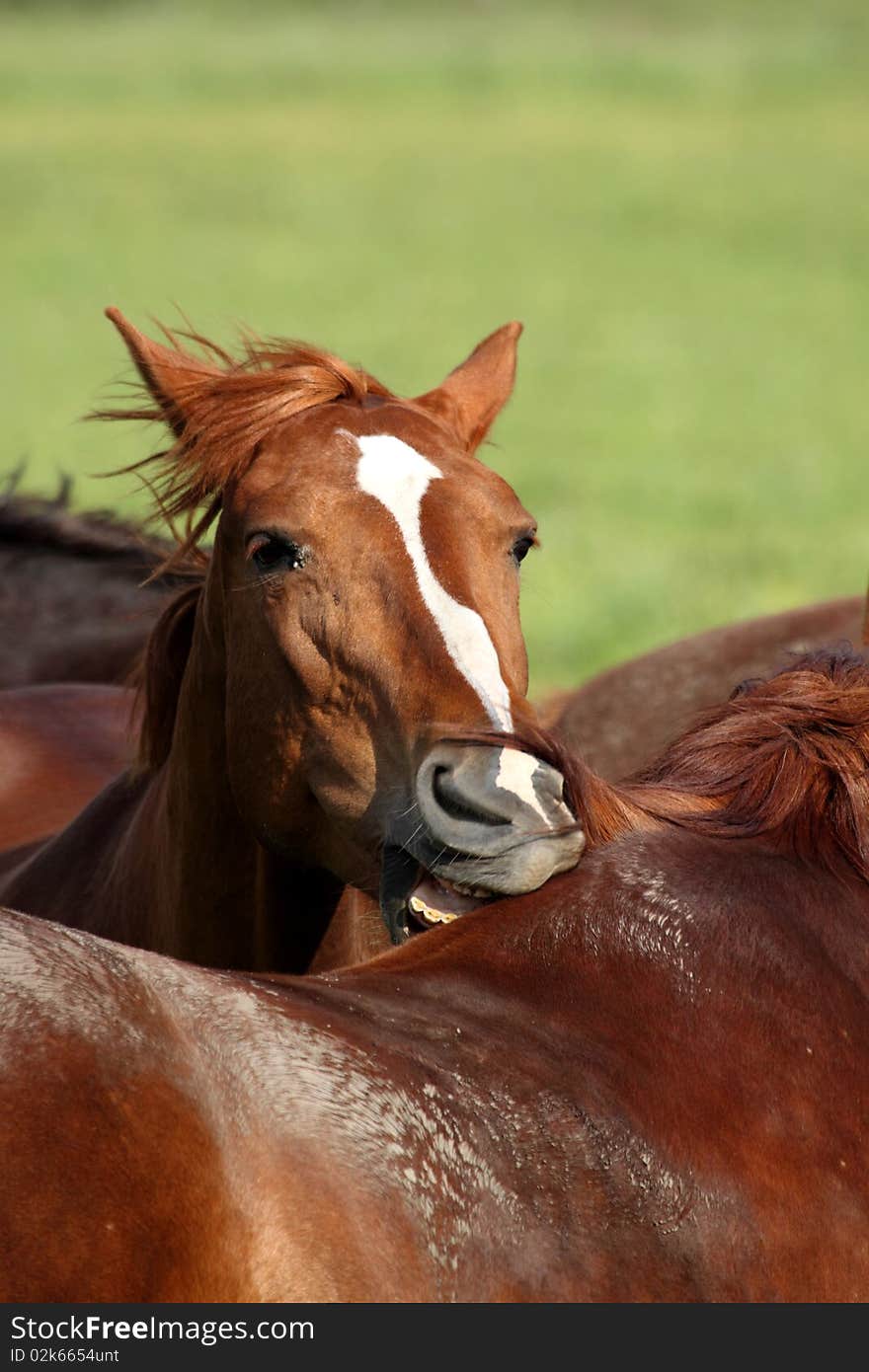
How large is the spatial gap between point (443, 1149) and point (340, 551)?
132cm

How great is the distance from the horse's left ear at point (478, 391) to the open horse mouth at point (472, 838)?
3.22 feet

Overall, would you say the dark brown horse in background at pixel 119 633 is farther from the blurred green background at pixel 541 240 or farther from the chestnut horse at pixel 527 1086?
the chestnut horse at pixel 527 1086

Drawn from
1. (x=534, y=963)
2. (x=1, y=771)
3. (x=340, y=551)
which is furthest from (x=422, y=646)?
(x=1, y=771)

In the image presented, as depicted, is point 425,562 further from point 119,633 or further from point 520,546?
point 119,633

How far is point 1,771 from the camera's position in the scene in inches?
172

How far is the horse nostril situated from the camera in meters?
2.34

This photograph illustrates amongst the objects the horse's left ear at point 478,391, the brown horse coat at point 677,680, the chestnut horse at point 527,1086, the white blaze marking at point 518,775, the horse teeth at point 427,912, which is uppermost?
the horse's left ear at point 478,391

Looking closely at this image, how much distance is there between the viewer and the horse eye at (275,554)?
2898 mm

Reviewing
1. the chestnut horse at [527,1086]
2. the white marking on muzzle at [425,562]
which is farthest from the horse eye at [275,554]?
the chestnut horse at [527,1086]

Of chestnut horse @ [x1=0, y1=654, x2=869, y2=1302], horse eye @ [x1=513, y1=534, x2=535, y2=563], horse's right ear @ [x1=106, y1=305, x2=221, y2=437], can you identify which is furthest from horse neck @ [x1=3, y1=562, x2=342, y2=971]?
chestnut horse @ [x1=0, y1=654, x2=869, y2=1302]

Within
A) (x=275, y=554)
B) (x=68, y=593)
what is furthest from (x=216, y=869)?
(x=68, y=593)

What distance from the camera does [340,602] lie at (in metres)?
2.86

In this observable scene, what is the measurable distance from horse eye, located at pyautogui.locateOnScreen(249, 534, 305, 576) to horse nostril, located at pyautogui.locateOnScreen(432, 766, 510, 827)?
1.91ft

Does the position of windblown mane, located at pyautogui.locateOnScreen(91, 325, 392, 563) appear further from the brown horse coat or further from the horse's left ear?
the brown horse coat
